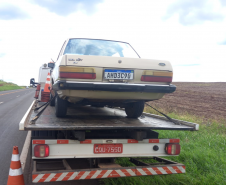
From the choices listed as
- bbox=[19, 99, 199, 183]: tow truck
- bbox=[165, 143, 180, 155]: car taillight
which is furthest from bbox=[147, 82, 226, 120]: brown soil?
bbox=[19, 99, 199, 183]: tow truck

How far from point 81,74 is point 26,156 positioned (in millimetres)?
2730

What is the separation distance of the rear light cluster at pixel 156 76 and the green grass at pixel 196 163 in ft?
5.24

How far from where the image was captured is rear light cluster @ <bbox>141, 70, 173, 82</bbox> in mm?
4012

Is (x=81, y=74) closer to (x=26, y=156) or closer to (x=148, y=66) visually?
(x=148, y=66)

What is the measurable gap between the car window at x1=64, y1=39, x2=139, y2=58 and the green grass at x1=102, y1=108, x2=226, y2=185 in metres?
2.12

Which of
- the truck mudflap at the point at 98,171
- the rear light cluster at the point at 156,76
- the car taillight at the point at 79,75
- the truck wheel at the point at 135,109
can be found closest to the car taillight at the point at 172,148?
the truck mudflap at the point at 98,171

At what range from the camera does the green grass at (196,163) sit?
4.12 metres

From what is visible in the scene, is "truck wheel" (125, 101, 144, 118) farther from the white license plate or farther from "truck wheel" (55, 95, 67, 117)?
"truck wheel" (55, 95, 67, 117)

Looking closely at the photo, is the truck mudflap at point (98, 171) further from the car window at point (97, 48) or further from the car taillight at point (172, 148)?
the car window at point (97, 48)

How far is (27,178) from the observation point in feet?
14.3

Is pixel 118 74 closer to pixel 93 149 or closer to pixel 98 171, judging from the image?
pixel 93 149

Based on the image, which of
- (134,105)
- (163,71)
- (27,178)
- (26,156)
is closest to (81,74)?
(163,71)

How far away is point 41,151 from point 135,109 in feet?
7.17

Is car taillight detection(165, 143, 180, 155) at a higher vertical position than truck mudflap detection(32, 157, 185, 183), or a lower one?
higher
